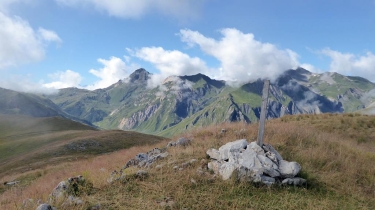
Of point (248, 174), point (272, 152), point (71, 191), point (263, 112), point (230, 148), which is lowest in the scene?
point (71, 191)

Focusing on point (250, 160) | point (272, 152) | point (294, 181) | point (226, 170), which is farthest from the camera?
point (272, 152)

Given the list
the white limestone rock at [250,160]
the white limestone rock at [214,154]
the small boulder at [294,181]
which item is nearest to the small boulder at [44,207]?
the white limestone rock at [214,154]

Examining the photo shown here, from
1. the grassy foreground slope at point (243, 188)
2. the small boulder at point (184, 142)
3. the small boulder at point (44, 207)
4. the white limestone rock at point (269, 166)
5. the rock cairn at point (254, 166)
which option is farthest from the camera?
the small boulder at point (184, 142)

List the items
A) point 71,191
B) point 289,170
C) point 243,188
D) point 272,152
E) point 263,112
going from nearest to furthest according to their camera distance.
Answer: point 71,191 → point 243,188 → point 289,170 → point 272,152 → point 263,112

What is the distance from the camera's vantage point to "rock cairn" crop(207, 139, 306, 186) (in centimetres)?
1058

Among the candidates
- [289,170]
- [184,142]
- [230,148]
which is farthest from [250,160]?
[184,142]

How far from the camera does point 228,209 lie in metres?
8.43

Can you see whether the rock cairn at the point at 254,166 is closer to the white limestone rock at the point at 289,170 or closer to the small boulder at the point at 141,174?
the white limestone rock at the point at 289,170

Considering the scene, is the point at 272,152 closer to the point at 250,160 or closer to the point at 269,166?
the point at 269,166

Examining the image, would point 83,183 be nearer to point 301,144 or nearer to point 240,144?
point 240,144

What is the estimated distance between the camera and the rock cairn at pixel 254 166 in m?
10.6

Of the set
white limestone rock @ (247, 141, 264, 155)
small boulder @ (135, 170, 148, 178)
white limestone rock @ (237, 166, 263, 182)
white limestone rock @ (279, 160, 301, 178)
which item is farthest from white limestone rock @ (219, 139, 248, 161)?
small boulder @ (135, 170, 148, 178)

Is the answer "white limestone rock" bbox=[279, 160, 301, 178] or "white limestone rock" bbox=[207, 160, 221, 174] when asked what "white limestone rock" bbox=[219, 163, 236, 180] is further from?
"white limestone rock" bbox=[279, 160, 301, 178]

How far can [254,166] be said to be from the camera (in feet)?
35.9
